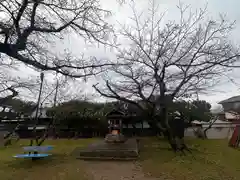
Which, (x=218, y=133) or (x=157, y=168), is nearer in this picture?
(x=157, y=168)

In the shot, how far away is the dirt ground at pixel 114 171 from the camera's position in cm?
582

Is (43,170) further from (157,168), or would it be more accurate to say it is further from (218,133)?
(218,133)

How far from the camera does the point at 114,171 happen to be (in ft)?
21.3

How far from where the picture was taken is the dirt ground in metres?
5.82

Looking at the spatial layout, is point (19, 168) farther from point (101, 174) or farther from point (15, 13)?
point (15, 13)

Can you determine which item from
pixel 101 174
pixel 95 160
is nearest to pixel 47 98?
pixel 95 160

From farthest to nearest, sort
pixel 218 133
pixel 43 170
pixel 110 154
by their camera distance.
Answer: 1. pixel 218 133
2. pixel 110 154
3. pixel 43 170

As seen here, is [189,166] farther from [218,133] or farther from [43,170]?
[218,133]

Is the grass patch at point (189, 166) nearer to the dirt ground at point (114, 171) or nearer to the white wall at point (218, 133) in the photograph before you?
the dirt ground at point (114, 171)

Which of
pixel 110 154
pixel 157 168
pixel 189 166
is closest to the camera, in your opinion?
pixel 157 168

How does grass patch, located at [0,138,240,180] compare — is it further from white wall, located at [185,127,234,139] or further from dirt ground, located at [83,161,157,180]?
white wall, located at [185,127,234,139]

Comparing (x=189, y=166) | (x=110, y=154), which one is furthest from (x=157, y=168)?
(x=110, y=154)

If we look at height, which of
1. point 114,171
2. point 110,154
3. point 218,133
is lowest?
point 114,171

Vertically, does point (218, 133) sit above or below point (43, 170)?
above
